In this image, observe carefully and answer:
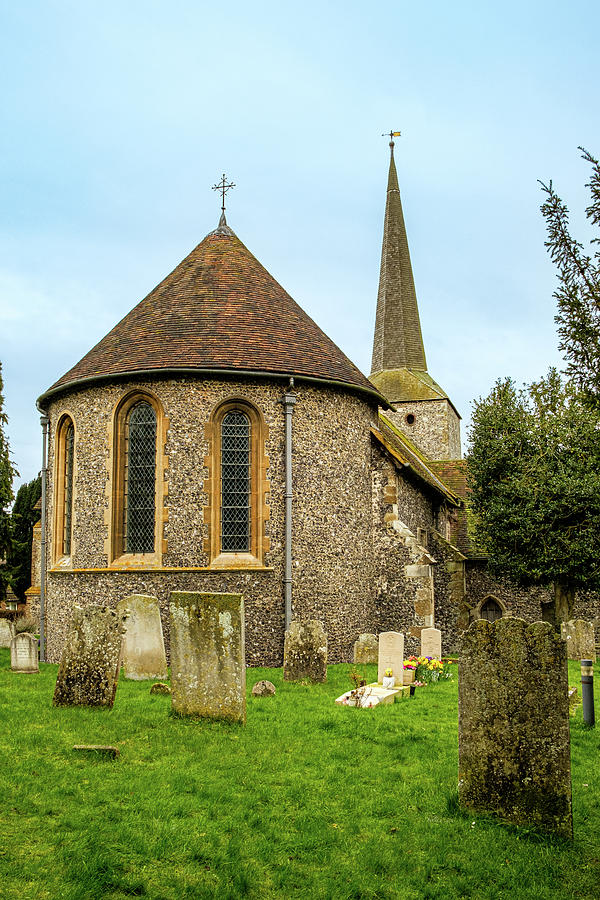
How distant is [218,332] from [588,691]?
32.5 ft

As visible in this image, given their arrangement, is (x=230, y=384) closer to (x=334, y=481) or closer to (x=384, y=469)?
(x=334, y=481)

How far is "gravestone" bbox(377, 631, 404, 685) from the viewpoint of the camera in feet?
36.9

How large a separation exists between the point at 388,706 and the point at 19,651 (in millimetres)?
6653

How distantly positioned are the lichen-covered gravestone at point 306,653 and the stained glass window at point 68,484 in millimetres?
6870

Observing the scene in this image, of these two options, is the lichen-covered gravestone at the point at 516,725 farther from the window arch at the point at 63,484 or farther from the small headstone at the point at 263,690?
the window arch at the point at 63,484

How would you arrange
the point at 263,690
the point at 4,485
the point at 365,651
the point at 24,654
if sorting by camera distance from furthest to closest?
1. the point at 4,485
2. the point at 365,651
3. the point at 24,654
4. the point at 263,690

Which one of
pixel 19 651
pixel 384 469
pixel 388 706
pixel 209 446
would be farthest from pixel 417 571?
pixel 19 651

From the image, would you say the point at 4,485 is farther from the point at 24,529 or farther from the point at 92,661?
the point at 92,661

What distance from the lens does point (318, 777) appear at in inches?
264

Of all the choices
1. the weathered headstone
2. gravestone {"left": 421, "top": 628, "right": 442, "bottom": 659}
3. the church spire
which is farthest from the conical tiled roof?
the church spire

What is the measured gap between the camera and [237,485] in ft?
49.8

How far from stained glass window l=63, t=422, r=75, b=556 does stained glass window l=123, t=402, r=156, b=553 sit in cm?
189

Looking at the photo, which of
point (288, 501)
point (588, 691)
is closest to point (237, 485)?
point (288, 501)

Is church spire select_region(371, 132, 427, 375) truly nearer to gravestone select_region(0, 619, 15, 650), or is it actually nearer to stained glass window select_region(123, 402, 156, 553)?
gravestone select_region(0, 619, 15, 650)
